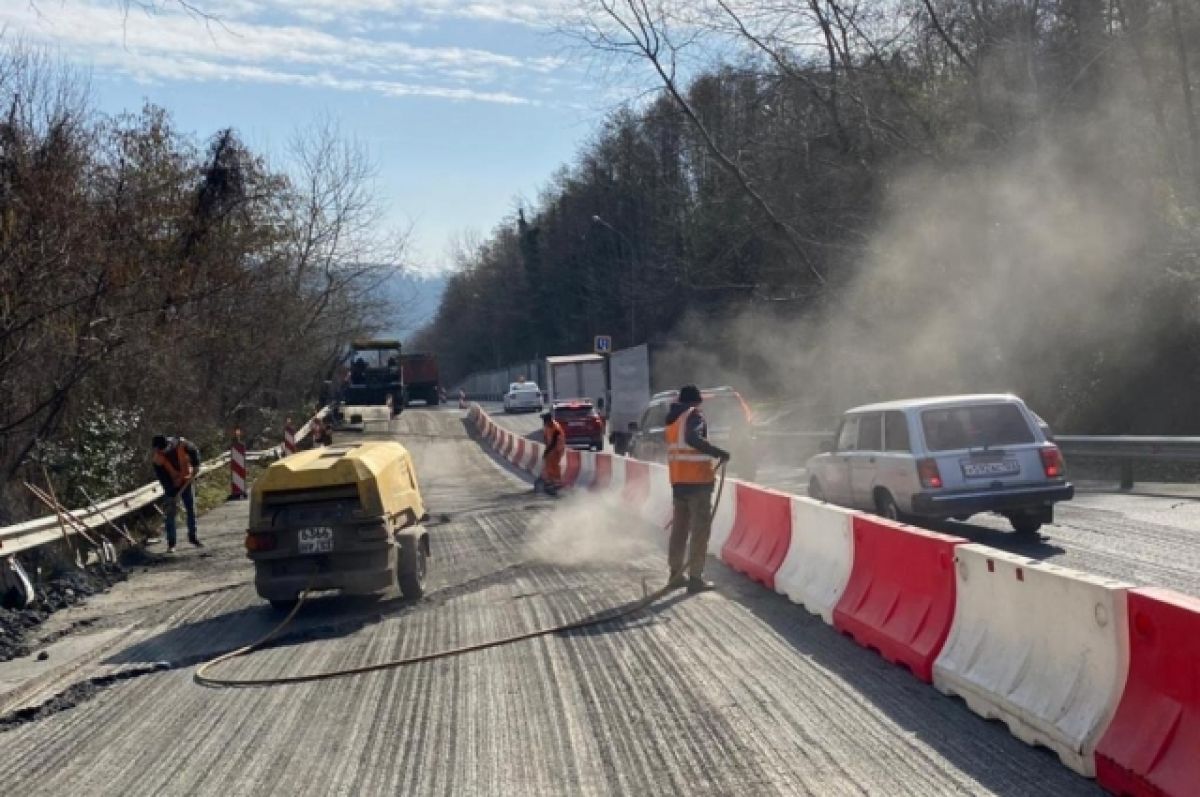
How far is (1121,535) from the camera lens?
1320cm

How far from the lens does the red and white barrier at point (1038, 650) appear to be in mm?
5723

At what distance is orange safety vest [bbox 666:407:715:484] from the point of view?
11703 millimetres

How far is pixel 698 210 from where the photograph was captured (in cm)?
4384

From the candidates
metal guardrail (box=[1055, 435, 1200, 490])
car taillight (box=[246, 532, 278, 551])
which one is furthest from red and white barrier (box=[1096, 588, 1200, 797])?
metal guardrail (box=[1055, 435, 1200, 490])

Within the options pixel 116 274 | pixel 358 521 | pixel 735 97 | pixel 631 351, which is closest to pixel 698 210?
pixel 631 351

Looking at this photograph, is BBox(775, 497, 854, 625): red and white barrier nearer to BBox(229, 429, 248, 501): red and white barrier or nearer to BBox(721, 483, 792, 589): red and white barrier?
BBox(721, 483, 792, 589): red and white barrier

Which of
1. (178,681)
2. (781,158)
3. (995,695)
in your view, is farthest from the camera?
(781,158)

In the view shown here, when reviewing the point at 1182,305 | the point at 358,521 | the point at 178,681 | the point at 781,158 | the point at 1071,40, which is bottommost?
the point at 178,681

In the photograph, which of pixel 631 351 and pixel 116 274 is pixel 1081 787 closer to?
pixel 116 274

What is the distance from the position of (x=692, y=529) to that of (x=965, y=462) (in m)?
3.24

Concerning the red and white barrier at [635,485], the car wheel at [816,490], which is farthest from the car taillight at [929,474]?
the red and white barrier at [635,485]

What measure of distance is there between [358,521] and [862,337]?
27749mm

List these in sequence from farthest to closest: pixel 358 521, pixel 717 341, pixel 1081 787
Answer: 1. pixel 717 341
2. pixel 358 521
3. pixel 1081 787

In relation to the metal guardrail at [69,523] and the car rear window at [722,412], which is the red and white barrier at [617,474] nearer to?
the car rear window at [722,412]
